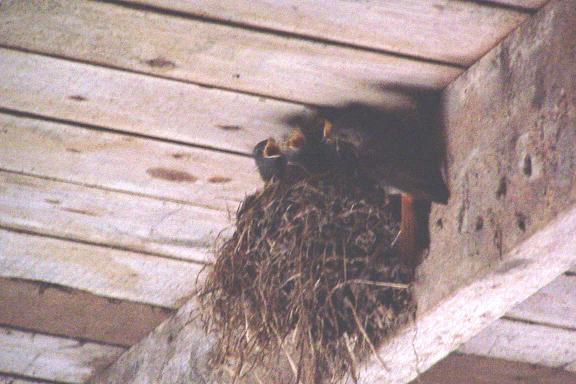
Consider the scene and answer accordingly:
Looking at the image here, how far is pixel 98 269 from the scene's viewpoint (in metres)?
1.81

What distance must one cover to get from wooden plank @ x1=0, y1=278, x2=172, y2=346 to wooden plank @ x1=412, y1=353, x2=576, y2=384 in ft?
2.31

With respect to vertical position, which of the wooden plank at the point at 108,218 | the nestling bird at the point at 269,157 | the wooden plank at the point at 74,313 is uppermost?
the nestling bird at the point at 269,157

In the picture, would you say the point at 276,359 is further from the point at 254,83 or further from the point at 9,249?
the point at 9,249

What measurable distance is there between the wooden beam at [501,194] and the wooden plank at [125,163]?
0.43 m

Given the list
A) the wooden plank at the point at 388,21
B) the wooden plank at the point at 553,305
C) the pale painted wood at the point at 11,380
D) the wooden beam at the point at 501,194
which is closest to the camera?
the wooden beam at the point at 501,194

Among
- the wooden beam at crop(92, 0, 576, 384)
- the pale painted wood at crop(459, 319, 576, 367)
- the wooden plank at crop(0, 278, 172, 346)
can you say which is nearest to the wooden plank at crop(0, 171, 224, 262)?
the wooden plank at crop(0, 278, 172, 346)

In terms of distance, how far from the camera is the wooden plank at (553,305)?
174 cm

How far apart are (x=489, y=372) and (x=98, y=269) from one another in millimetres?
993

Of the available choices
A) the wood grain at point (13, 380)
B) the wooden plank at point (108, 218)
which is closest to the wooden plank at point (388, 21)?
the wooden plank at point (108, 218)

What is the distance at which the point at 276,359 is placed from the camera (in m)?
1.53

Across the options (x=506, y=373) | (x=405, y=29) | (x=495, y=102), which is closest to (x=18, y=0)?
(x=405, y=29)

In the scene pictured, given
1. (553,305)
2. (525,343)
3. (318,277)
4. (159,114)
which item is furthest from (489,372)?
(159,114)

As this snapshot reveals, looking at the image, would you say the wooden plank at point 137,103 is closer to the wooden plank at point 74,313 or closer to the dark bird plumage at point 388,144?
the dark bird plumage at point 388,144

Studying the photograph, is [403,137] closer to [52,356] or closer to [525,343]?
[525,343]
